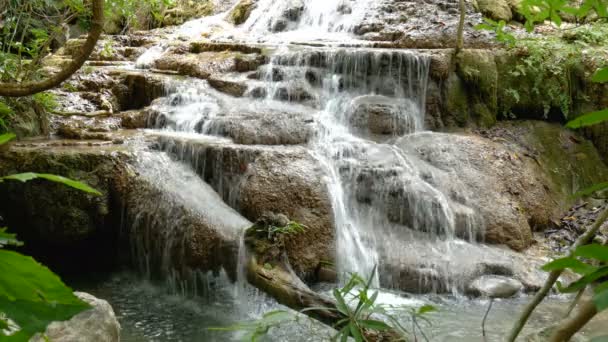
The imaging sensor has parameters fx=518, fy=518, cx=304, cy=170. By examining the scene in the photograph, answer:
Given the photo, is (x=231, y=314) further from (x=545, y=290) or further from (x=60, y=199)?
(x=545, y=290)

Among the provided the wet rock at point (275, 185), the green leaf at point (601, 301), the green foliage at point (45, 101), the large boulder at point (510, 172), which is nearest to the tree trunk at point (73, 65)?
the green leaf at point (601, 301)

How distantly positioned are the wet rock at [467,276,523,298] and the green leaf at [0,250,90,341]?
5887 millimetres

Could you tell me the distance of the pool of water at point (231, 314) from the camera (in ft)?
15.1

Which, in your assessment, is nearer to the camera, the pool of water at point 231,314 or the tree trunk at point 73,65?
the tree trunk at point 73,65

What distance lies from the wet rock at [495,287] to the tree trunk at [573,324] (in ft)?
17.8

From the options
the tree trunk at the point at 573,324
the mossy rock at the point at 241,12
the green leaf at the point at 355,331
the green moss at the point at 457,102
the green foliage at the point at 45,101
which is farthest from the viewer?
the mossy rock at the point at 241,12

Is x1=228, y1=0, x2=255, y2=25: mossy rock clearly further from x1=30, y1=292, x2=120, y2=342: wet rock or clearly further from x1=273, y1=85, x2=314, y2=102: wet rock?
x1=30, y1=292, x2=120, y2=342: wet rock

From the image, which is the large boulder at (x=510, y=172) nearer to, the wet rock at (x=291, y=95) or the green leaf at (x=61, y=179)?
the wet rock at (x=291, y=95)

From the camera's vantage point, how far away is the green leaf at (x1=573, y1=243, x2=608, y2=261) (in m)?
0.48

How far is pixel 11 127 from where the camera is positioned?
263 inches

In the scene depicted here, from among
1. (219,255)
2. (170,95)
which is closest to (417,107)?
(170,95)

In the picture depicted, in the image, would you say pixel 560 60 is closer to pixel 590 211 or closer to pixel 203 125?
pixel 590 211

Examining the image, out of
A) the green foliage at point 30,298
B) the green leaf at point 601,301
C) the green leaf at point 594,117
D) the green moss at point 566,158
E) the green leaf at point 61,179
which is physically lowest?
the green moss at point 566,158

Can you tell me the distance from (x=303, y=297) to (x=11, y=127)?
205 inches
